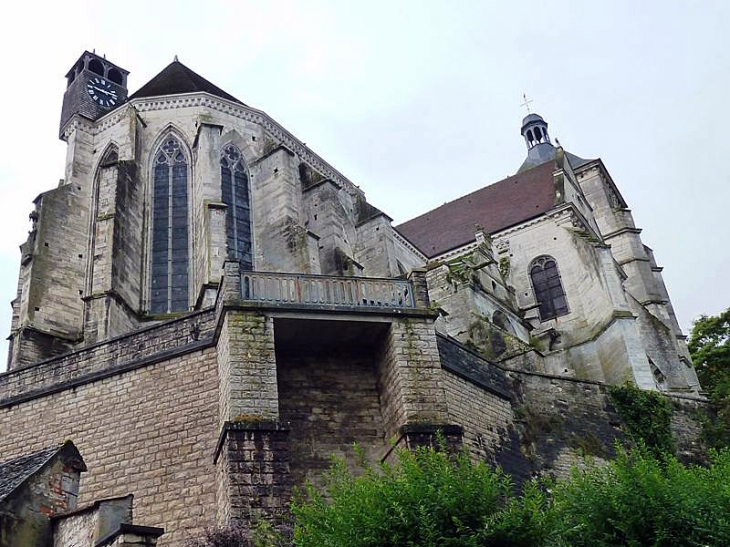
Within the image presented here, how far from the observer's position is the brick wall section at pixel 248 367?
40.7 ft

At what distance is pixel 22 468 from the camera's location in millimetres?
10547

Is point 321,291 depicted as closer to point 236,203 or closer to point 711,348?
point 236,203

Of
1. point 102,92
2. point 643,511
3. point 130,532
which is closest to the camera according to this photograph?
point 130,532

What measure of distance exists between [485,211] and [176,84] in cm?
1587

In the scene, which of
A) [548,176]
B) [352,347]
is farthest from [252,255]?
[548,176]

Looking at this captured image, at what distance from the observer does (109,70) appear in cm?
2903

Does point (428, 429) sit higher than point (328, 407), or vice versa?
point (328, 407)

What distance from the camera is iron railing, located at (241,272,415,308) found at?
13703 mm

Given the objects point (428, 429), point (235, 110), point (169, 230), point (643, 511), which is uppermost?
point (235, 110)

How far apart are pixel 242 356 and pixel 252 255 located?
927cm

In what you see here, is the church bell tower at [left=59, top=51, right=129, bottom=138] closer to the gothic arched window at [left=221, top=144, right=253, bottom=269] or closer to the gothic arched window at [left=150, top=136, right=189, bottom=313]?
the gothic arched window at [left=150, top=136, right=189, bottom=313]

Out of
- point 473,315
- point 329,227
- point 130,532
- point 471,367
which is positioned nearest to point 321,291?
point 471,367

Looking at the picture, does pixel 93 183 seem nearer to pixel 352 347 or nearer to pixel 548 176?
pixel 352 347

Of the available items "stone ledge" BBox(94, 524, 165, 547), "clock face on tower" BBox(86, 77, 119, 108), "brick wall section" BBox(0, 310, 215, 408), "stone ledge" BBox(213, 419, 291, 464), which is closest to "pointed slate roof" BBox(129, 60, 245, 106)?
"clock face on tower" BBox(86, 77, 119, 108)
